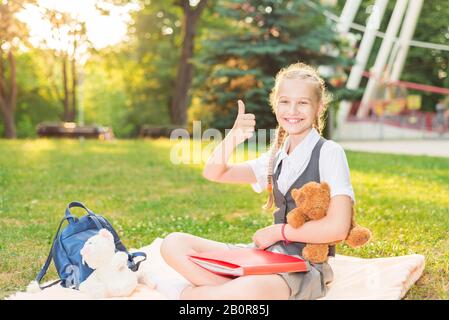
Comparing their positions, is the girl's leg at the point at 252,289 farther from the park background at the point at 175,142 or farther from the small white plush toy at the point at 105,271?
the park background at the point at 175,142

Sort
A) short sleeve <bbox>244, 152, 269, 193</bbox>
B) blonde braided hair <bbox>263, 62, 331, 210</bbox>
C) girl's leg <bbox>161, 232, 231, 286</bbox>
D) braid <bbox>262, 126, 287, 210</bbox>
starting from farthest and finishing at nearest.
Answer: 1. short sleeve <bbox>244, 152, 269, 193</bbox>
2. braid <bbox>262, 126, 287, 210</bbox>
3. blonde braided hair <bbox>263, 62, 331, 210</bbox>
4. girl's leg <bbox>161, 232, 231, 286</bbox>

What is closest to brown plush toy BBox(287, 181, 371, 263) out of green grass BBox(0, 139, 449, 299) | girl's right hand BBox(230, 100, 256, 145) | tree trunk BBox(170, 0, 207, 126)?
girl's right hand BBox(230, 100, 256, 145)

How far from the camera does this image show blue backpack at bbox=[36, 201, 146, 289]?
136 inches

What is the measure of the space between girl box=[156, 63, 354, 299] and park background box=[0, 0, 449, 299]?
765 mm

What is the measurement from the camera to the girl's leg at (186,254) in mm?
3162

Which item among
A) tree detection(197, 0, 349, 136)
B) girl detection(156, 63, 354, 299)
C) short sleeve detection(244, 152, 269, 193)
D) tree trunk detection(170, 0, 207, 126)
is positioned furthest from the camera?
tree trunk detection(170, 0, 207, 126)

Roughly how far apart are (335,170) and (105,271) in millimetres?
1306

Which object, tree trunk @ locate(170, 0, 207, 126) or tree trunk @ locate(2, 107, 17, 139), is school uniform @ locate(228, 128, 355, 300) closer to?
tree trunk @ locate(170, 0, 207, 126)

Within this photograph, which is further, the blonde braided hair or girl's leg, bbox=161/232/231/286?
the blonde braided hair

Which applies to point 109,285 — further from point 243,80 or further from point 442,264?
point 243,80

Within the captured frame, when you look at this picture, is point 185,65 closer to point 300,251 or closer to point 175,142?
point 175,142

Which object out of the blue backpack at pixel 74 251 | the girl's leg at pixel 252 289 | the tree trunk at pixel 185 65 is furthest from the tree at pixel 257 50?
the girl's leg at pixel 252 289

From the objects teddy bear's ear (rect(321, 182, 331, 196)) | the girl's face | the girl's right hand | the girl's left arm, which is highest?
the girl's face

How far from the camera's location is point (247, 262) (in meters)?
3.07
